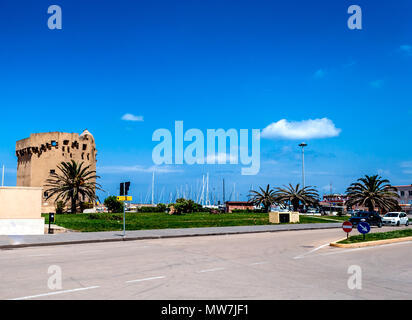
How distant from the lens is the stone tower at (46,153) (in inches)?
3007

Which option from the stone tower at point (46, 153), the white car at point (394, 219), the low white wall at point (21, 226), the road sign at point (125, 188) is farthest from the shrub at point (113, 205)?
the road sign at point (125, 188)

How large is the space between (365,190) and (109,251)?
51.8 metres

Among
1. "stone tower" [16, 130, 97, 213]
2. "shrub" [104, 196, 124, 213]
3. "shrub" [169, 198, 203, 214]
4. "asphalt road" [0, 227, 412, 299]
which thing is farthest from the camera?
"stone tower" [16, 130, 97, 213]

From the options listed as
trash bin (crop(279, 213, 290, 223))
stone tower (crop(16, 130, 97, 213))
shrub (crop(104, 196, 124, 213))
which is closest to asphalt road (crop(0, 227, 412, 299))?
trash bin (crop(279, 213, 290, 223))

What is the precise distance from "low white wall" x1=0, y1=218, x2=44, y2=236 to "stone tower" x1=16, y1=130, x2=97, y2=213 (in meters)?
53.8

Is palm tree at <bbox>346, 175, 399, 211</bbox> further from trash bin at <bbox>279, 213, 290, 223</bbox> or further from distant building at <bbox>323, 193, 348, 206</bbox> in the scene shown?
distant building at <bbox>323, 193, 348, 206</bbox>

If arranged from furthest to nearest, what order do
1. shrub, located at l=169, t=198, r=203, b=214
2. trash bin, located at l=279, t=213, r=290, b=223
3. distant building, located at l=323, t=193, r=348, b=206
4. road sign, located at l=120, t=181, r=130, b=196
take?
1. distant building, located at l=323, t=193, r=348, b=206
2. shrub, located at l=169, t=198, r=203, b=214
3. trash bin, located at l=279, t=213, r=290, b=223
4. road sign, located at l=120, t=181, r=130, b=196

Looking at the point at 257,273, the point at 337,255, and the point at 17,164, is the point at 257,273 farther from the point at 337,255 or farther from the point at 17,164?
the point at 17,164

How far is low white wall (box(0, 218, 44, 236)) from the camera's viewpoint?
22000 millimetres

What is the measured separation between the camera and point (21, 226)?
73.7ft

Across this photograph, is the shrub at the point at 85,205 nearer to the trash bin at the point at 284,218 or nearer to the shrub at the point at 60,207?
the shrub at the point at 60,207
